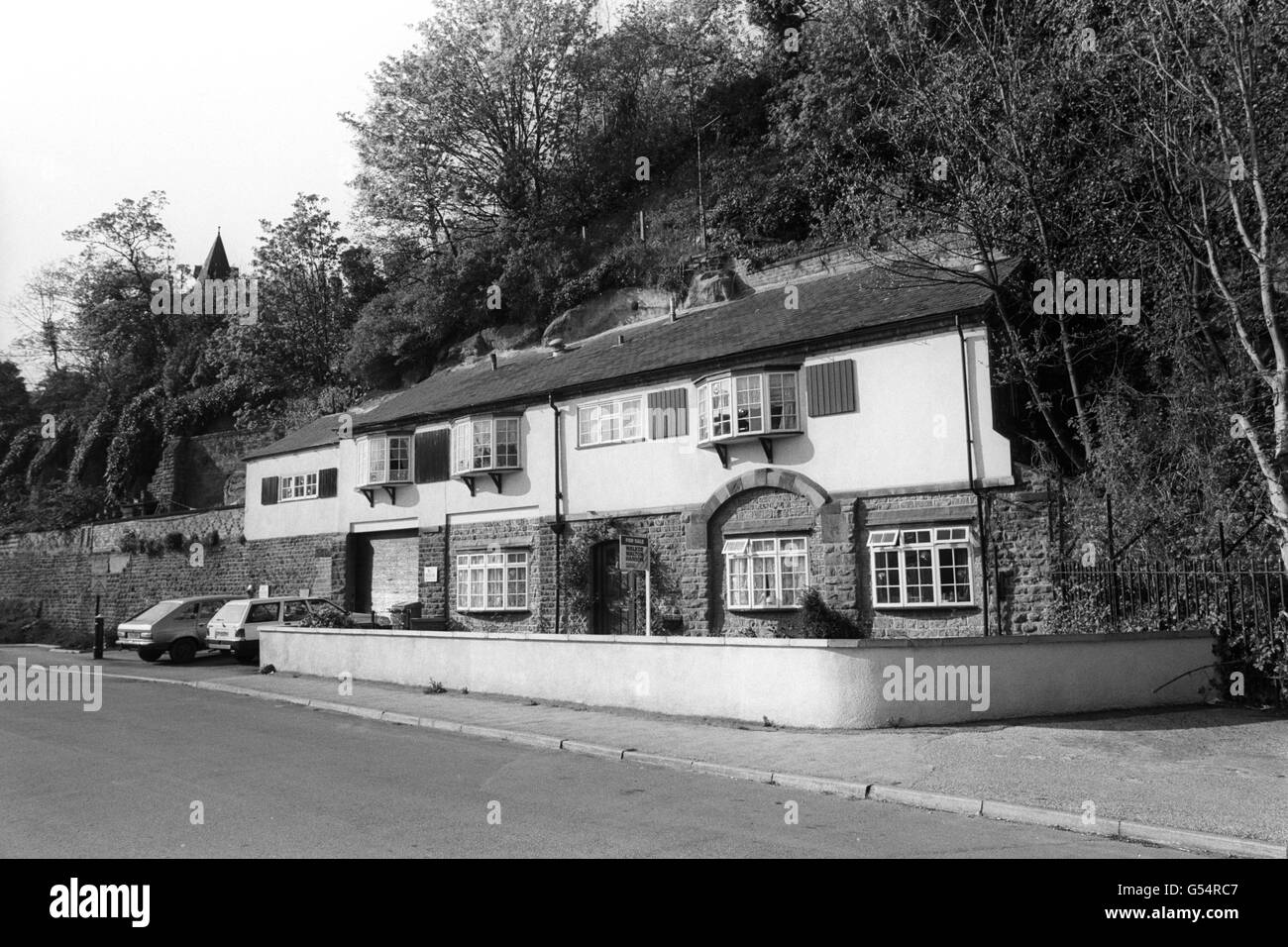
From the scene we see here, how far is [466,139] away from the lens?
44406 millimetres

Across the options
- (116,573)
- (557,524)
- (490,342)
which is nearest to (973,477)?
(557,524)

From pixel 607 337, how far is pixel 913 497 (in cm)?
1398

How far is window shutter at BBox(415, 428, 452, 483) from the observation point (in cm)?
2734

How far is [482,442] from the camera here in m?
26.1

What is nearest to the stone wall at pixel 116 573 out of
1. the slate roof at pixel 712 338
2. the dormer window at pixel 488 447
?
the slate roof at pixel 712 338

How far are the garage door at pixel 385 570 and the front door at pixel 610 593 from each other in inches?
264

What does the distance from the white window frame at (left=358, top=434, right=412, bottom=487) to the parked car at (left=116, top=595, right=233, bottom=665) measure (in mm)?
5280

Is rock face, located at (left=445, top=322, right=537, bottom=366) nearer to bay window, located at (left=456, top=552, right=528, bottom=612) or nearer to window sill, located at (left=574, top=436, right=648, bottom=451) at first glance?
bay window, located at (left=456, top=552, right=528, bottom=612)

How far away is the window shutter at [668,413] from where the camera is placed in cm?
2261

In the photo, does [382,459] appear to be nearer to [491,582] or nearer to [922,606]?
[491,582]

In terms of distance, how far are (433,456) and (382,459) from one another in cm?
189

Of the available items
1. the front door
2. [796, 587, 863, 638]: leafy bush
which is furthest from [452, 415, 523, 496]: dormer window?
[796, 587, 863, 638]: leafy bush
